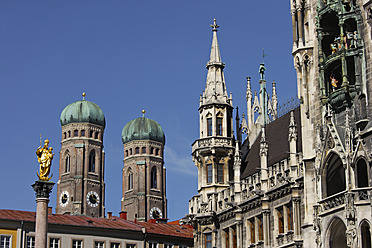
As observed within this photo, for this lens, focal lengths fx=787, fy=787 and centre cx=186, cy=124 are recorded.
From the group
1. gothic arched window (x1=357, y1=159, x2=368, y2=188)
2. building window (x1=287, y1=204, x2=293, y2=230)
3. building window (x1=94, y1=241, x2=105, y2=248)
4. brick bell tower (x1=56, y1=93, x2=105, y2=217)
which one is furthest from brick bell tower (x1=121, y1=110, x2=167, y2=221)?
gothic arched window (x1=357, y1=159, x2=368, y2=188)

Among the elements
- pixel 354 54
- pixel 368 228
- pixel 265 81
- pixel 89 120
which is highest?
pixel 89 120

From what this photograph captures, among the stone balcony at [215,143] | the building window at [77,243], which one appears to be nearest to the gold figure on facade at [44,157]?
the stone balcony at [215,143]

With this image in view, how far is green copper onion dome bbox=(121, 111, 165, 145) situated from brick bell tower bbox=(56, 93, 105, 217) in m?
9.19

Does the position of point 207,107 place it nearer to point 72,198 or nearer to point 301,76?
point 301,76

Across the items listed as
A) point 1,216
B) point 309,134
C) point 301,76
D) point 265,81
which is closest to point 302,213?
point 309,134

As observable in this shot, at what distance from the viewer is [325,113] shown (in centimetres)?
4950

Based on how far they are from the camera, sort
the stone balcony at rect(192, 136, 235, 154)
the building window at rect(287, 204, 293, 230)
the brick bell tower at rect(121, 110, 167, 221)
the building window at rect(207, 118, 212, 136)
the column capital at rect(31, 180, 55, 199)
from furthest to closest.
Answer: the brick bell tower at rect(121, 110, 167, 221) → the building window at rect(207, 118, 212, 136) → the stone balcony at rect(192, 136, 235, 154) → the building window at rect(287, 204, 293, 230) → the column capital at rect(31, 180, 55, 199)

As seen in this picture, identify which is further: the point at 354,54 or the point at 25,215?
the point at 25,215

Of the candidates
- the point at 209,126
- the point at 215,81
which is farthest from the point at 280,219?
the point at 215,81

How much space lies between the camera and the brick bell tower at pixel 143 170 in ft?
608

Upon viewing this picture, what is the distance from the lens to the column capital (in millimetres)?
48659

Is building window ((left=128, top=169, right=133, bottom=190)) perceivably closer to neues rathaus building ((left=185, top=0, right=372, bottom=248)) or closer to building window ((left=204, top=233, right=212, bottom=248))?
neues rathaus building ((left=185, top=0, right=372, bottom=248))

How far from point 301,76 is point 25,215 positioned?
34962 millimetres

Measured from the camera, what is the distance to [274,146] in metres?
65.3
